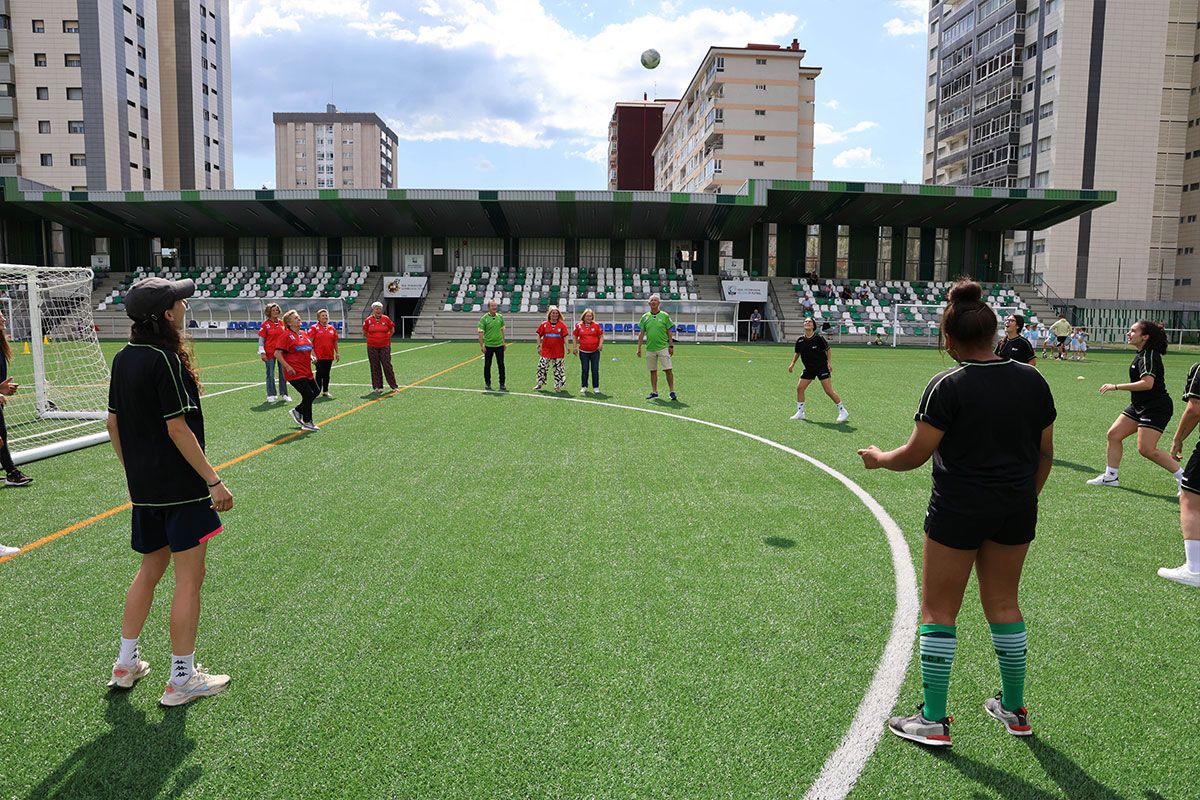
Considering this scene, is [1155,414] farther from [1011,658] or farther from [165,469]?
[165,469]

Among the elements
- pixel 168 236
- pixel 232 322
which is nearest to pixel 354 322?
pixel 232 322

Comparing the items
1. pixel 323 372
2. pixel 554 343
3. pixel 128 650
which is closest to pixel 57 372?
pixel 323 372

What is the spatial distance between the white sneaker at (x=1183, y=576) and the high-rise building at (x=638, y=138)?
106 meters

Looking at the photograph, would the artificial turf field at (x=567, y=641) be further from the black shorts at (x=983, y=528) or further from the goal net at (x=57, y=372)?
the goal net at (x=57, y=372)

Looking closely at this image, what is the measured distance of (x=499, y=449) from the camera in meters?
9.66

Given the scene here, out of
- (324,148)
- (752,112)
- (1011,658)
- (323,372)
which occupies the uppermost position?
(324,148)

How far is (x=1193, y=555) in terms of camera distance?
5.06 m

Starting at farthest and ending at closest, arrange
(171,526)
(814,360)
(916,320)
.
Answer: (916,320) < (814,360) < (171,526)

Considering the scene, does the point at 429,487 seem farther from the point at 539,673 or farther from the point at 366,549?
the point at 539,673

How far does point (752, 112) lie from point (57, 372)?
6667 centimetres

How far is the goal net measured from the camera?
33.2ft

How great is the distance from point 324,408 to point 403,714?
36.2ft

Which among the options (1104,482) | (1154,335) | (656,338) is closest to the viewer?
(1154,335)

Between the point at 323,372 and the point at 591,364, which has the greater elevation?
the point at 591,364
